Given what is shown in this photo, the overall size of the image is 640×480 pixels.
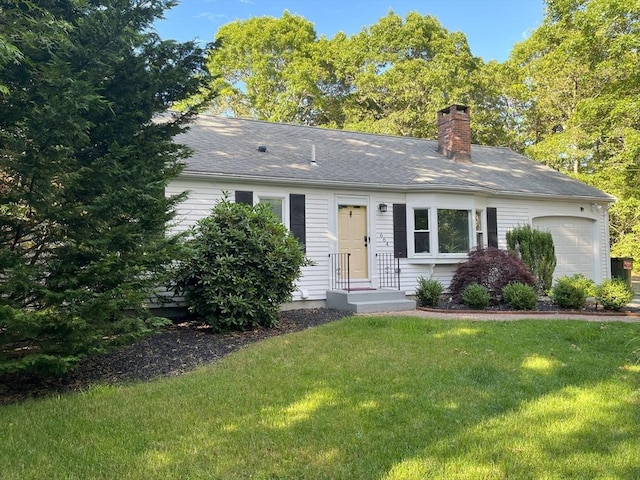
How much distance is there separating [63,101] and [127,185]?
1055 millimetres

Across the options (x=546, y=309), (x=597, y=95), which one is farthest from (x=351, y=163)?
(x=597, y=95)

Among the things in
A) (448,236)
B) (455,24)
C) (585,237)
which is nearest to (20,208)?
(448,236)

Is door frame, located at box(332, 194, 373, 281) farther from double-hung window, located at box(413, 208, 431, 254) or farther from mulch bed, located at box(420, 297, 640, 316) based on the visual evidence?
mulch bed, located at box(420, 297, 640, 316)

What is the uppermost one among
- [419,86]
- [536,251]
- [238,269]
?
[419,86]

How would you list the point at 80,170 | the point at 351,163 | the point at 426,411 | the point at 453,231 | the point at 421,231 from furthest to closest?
the point at 351,163, the point at 453,231, the point at 421,231, the point at 80,170, the point at 426,411

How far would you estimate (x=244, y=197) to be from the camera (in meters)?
9.16

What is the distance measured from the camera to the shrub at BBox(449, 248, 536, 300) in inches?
381

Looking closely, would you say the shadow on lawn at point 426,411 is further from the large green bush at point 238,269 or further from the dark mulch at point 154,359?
the large green bush at point 238,269

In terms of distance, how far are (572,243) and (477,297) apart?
18.7ft

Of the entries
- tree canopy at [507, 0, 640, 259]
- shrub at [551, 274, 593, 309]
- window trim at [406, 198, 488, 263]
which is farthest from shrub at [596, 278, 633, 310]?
tree canopy at [507, 0, 640, 259]

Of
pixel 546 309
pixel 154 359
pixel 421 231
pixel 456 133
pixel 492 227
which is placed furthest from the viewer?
pixel 456 133

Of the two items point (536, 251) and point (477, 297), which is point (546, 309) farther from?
point (536, 251)

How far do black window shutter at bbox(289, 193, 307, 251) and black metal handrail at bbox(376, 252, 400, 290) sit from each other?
1.92 metres

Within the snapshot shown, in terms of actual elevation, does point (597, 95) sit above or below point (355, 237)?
above
